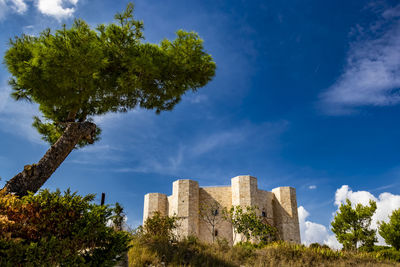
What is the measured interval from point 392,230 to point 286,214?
8.65 metres

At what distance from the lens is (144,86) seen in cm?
1048

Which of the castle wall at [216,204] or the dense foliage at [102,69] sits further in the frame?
the castle wall at [216,204]

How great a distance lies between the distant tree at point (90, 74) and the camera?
8102mm

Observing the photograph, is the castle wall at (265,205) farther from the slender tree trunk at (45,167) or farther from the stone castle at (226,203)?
the slender tree trunk at (45,167)

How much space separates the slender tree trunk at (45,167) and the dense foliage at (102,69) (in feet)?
3.37

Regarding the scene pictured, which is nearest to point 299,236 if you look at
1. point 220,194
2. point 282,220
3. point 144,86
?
point 282,220

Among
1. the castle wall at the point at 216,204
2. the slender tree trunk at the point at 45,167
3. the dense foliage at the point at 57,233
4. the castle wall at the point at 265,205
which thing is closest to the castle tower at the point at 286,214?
the castle wall at the point at 265,205

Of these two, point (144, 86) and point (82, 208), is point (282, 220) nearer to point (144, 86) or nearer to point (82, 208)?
point (144, 86)

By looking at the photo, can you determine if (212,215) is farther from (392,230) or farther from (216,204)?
(392,230)

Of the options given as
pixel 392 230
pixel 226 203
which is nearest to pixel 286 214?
pixel 226 203

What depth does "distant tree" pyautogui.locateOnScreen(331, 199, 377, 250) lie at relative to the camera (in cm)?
1844

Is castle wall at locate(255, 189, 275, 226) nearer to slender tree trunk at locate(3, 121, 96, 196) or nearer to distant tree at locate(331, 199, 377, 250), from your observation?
distant tree at locate(331, 199, 377, 250)

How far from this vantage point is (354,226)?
19266mm

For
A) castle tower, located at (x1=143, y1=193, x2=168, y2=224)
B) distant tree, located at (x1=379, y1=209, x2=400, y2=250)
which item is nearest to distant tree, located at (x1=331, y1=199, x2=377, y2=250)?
distant tree, located at (x1=379, y1=209, x2=400, y2=250)
